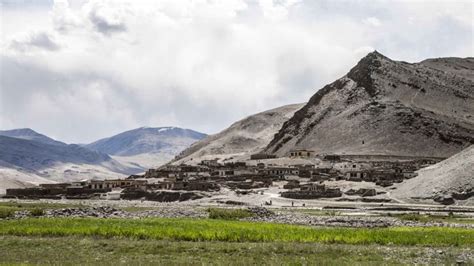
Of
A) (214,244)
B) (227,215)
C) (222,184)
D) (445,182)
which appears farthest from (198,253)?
(222,184)

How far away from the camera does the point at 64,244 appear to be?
121 feet

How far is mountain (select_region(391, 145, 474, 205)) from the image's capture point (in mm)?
85537

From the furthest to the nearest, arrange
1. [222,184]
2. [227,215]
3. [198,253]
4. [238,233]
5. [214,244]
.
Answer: [222,184] < [227,215] < [238,233] < [214,244] < [198,253]

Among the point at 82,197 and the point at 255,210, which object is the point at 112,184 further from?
the point at 255,210

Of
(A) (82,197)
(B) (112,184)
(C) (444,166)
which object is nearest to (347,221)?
(C) (444,166)

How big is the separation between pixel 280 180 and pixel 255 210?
200 ft

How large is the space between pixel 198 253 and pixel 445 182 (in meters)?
62.9

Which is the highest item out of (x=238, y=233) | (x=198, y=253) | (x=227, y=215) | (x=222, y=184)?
(x=222, y=184)

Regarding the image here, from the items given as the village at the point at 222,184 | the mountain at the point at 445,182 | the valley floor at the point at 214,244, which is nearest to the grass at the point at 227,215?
Result: the valley floor at the point at 214,244

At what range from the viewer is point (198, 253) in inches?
1340

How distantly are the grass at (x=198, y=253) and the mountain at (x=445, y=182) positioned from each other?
51477mm

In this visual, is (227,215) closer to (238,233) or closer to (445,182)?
(238,233)

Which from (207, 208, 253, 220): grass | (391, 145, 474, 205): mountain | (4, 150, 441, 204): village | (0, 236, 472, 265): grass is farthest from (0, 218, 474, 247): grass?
(4, 150, 441, 204): village

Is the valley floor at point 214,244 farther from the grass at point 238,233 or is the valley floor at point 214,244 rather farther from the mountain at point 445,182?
the mountain at point 445,182
